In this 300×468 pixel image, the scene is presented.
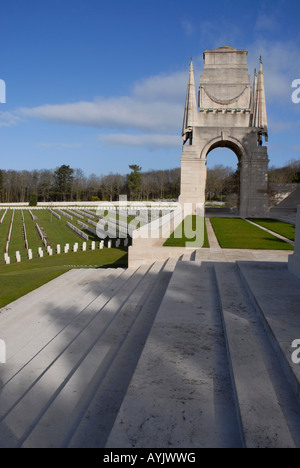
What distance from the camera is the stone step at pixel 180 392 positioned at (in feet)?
7.43

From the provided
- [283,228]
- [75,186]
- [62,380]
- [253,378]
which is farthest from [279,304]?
[75,186]

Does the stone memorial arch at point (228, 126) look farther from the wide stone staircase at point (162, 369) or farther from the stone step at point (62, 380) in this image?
the stone step at point (62, 380)

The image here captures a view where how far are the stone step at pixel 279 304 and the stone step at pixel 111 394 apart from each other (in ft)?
5.10

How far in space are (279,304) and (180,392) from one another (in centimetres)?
211

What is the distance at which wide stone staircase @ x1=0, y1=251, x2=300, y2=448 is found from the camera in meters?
2.37

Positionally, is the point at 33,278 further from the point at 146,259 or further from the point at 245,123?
the point at 245,123

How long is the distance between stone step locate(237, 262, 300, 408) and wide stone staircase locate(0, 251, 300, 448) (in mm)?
17

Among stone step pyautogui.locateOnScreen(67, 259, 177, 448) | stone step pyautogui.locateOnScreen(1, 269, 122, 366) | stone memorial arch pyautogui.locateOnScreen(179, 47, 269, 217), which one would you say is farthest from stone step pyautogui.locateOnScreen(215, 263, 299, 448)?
stone memorial arch pyautogui.locateOnScreen(179, 47, 269, 217)

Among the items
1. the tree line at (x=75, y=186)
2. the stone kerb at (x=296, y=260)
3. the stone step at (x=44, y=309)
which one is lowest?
the stone step at (x=44, y=309)

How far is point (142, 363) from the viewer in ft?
10.3

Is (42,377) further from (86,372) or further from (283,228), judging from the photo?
(283,228)

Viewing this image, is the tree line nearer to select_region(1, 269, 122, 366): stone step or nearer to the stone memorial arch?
the stone memorial arch

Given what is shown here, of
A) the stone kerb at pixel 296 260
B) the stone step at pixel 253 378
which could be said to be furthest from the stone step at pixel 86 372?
the stone kerb at pixel 296 260

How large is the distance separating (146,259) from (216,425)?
721 cm
